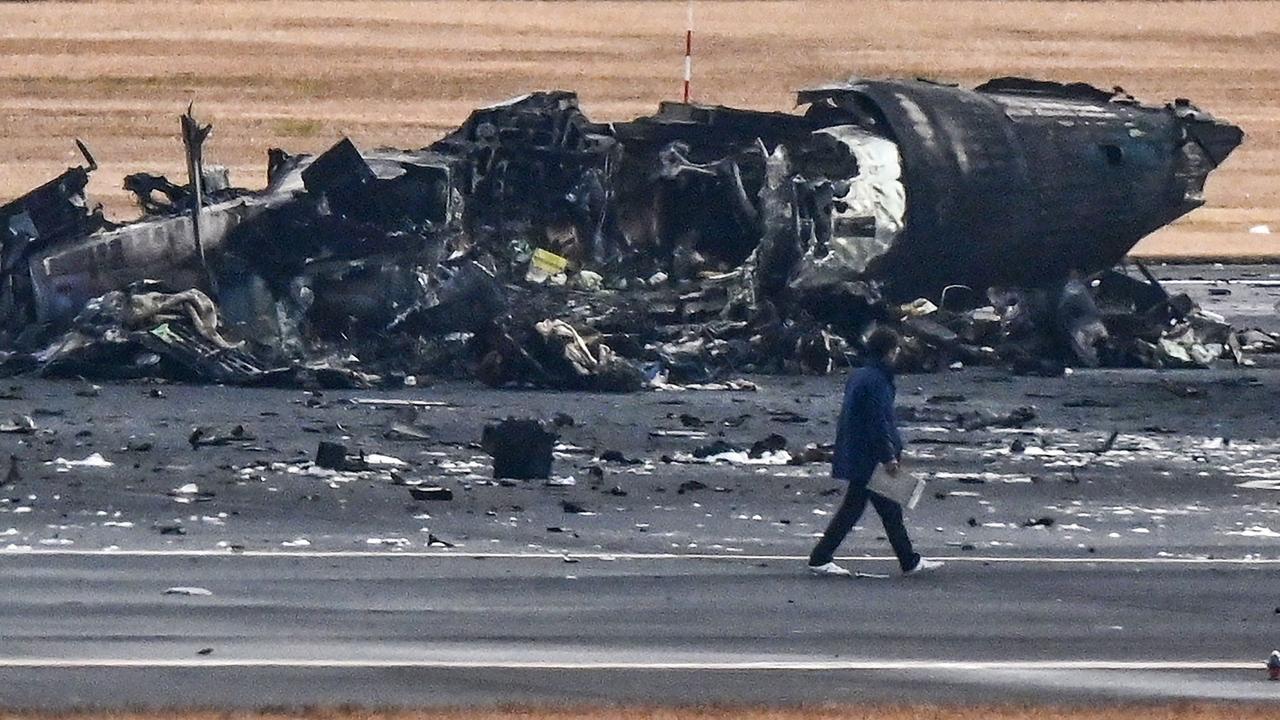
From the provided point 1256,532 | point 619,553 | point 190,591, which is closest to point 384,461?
point 619,553

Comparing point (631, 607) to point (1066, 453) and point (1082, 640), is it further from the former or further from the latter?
point (1066, 453)

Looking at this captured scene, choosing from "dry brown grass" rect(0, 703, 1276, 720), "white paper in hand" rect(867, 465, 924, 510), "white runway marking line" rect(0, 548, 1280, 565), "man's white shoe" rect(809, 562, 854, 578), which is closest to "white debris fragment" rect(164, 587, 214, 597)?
"white runway marking line" rect(0, 548, 1280, 565)

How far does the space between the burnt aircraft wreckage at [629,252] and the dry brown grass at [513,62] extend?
13.8 metres

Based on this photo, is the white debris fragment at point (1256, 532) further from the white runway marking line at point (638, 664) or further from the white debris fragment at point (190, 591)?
the white debris fragment at point (190, 591)

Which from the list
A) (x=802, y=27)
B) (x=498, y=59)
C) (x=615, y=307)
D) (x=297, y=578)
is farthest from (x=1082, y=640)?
(x=802, y=27)

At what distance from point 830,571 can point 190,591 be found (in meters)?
3.26

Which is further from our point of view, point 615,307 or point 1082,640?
point 615,307

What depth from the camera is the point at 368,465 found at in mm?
16375

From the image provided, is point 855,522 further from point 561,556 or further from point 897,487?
point 561,556

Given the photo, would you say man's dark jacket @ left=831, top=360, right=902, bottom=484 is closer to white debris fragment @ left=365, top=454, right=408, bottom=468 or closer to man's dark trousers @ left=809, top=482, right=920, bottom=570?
man's dark trousers @ left=809, top=482, right=920, bottom=570

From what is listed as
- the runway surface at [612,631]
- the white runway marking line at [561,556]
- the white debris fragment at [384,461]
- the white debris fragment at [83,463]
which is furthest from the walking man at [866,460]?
the white debris fragment at [83,463]

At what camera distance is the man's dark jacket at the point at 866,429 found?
1272cm

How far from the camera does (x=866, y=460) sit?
41.8ft

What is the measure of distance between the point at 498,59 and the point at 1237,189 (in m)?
15.7
